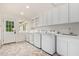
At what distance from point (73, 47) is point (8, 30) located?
4.48 metres

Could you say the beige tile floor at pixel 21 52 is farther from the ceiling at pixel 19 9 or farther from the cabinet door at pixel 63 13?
the ceiling at pixel 19 9

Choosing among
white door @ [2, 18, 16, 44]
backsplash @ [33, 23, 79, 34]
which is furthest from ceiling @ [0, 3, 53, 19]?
backsplash @ [33, 23, 79, 34]

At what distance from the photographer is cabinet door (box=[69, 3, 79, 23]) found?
2.38 meters

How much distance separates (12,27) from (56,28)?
3.28 metres

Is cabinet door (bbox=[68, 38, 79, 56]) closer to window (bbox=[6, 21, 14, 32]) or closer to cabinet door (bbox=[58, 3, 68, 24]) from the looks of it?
cabinet door (bbox=[58, 3, 68, 24])

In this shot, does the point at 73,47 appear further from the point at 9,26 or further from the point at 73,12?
the point at 9,26

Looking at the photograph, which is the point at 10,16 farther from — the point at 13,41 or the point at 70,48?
the point at 70,48

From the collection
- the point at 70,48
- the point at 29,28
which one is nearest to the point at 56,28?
the point at 70,48

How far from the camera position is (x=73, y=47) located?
2135 mm

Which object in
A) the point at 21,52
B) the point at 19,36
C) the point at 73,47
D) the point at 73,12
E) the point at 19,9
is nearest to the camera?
the point at 73,47

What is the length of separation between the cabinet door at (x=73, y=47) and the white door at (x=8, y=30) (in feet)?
13.9

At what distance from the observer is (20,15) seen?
6.11 m

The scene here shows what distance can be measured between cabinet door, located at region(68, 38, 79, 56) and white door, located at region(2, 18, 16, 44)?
4.22 m

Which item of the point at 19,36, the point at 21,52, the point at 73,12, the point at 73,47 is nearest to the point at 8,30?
the point at 19,36
